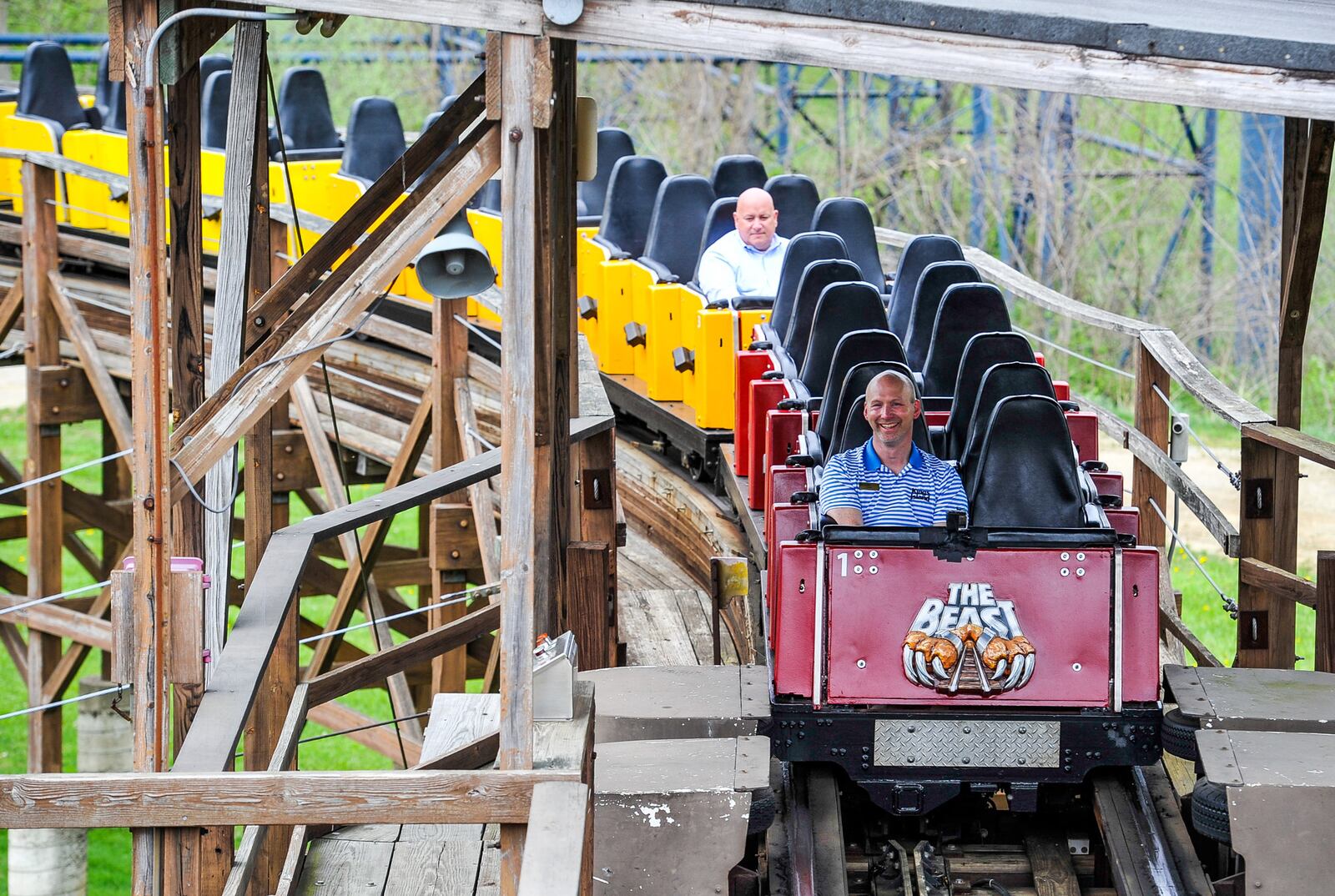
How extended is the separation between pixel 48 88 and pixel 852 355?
10664 mm

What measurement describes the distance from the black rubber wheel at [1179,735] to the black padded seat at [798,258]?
3.69 meters

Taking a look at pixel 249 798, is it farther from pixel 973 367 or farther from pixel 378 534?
pixel 378 534

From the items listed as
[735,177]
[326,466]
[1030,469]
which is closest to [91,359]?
[326,466]

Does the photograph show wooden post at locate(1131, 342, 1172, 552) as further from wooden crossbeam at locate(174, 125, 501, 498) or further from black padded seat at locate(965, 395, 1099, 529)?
wooden crossbeam at locate(174, 125, 501, 498)

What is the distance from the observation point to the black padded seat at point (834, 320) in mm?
7074

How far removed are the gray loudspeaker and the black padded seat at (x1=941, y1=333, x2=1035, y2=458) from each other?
2.01 m

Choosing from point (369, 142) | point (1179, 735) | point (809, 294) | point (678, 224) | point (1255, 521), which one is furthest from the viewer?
point (369, 142)

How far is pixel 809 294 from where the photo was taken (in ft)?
25.0

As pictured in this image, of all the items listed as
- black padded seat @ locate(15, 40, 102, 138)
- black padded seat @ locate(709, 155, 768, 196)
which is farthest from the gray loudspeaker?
black padded seat @ locate(15, 40, 102, 138)

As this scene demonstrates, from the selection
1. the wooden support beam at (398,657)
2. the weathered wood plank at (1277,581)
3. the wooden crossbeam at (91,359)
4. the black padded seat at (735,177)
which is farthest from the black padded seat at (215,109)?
the weathered wood plank at (1277,581)

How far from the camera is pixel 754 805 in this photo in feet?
14.6

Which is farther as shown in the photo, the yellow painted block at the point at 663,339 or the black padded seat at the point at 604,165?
the black padded seat at the point at 604,165

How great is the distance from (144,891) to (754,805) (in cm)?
158

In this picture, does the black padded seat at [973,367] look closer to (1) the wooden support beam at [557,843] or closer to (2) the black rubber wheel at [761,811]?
(2) the black rubber wheel at [761,811]
